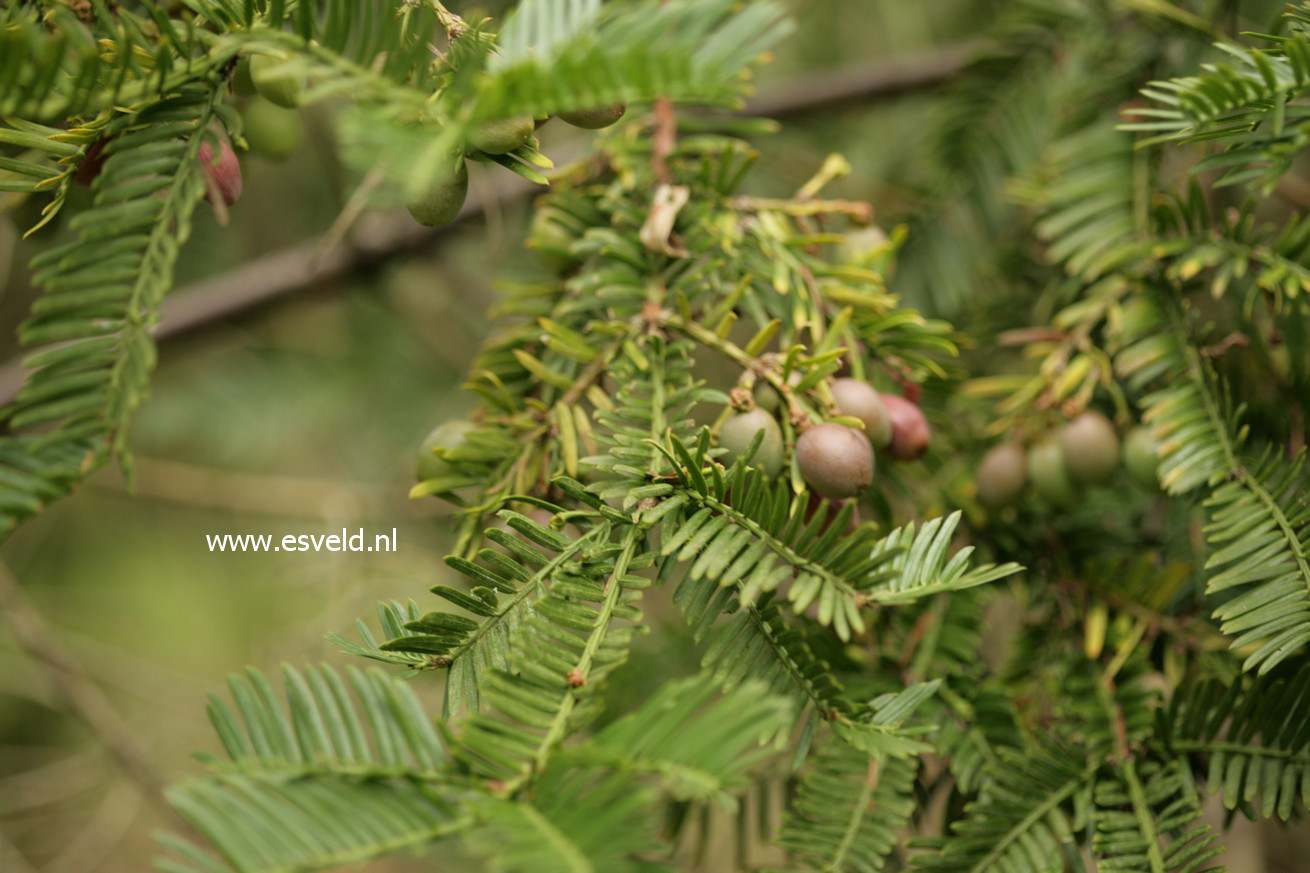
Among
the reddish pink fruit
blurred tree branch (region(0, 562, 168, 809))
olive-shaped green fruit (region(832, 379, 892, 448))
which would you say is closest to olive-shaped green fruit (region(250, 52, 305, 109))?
the reddish pink fruit

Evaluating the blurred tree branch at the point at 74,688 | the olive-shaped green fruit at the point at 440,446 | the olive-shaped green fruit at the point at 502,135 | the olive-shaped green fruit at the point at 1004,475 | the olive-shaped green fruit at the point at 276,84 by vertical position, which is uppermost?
the olive-shaped green fruit at the point at 276,84

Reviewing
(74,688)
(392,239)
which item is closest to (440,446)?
(392,239)

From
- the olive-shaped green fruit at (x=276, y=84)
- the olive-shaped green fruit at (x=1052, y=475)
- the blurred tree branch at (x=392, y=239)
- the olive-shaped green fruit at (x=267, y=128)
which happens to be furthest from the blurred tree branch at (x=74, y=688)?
the olive-shaped green fruit at (x=1052, y=475)

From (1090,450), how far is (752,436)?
0.29 m

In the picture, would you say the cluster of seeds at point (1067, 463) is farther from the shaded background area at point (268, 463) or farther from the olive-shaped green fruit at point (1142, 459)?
the shaded background area at point (268, 463)

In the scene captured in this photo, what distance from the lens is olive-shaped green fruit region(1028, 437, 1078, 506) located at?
2.09 ft

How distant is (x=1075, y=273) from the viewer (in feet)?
2.32

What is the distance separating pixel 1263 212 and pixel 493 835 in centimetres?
129

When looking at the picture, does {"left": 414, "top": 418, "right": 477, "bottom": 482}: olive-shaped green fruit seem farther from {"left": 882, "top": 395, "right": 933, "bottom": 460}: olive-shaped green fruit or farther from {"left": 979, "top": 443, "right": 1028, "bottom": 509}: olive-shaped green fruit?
{"left": 979, "top": 443, "right": 1028, "bottom": 509}: olive-shaped green fruit

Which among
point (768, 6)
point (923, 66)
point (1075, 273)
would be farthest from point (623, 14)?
point (923, 66)

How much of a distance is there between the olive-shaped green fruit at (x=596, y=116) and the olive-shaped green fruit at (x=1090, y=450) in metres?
0.39

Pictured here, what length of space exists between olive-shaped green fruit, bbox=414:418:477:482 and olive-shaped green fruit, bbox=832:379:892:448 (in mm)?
215

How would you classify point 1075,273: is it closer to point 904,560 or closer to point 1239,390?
point 1239,390

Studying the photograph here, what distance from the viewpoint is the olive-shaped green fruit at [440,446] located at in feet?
1.76
